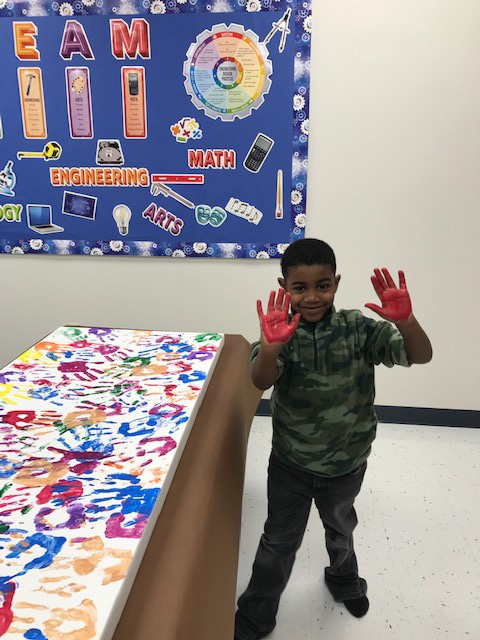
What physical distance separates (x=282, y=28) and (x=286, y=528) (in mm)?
1838

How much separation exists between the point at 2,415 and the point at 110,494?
43 cm

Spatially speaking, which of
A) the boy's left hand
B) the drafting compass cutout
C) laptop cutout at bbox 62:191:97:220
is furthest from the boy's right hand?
laptop cutout at bbox 62:191:97:220

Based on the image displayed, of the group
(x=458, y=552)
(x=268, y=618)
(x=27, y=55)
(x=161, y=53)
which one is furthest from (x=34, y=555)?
(x=27, y=55)

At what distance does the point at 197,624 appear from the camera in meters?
0.81

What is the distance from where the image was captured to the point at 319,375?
121 cm

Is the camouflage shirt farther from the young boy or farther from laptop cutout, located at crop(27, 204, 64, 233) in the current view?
laptop cutout, located at crop(27, 204, 64, 233)

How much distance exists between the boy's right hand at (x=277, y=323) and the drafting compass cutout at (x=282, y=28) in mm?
1434

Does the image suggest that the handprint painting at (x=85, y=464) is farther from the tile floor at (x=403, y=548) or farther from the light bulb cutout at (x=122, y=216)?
the light bulb cutout at (x=122, y=216)

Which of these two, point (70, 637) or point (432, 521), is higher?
point (70, 637)

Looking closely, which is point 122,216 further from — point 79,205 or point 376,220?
point 376,220

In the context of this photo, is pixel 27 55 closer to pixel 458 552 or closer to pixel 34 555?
pixel 34 555

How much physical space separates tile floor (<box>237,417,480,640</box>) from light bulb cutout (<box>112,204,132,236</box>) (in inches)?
44.2

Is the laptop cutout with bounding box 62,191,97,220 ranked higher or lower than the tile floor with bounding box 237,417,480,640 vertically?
higher

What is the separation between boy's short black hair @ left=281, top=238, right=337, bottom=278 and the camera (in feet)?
3.84
